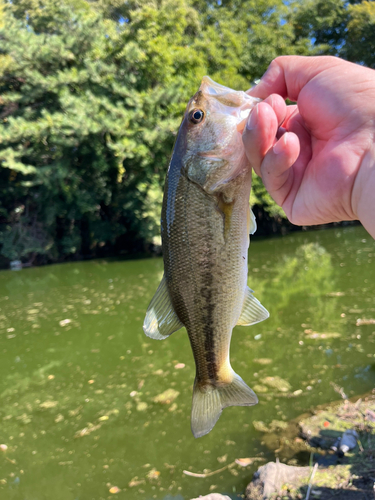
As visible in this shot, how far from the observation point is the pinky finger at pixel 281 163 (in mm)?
1491

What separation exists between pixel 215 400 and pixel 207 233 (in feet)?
2.67

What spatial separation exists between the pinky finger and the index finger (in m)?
0.42

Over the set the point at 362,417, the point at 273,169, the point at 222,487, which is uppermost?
the point at 273,169

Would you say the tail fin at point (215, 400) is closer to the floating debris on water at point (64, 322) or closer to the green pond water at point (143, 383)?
the green pond water at point (143, 383)

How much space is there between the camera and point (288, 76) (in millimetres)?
1847

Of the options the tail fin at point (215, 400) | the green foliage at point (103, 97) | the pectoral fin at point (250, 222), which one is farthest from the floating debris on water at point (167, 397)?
the green foliage at point (103, 97)

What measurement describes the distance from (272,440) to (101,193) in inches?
647

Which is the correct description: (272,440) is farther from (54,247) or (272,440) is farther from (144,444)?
(54,247)

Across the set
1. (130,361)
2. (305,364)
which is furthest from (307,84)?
(130,361)

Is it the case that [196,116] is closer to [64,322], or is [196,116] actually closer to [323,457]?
[323,457]

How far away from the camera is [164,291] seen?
178 cm

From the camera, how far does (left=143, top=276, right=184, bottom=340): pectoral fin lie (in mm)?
1762

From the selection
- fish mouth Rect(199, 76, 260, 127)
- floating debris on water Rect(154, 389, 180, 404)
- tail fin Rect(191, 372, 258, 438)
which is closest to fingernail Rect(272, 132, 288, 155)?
fish mouth Rect(199, 76, 260, 127)

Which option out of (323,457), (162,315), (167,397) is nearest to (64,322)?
(167,397)
